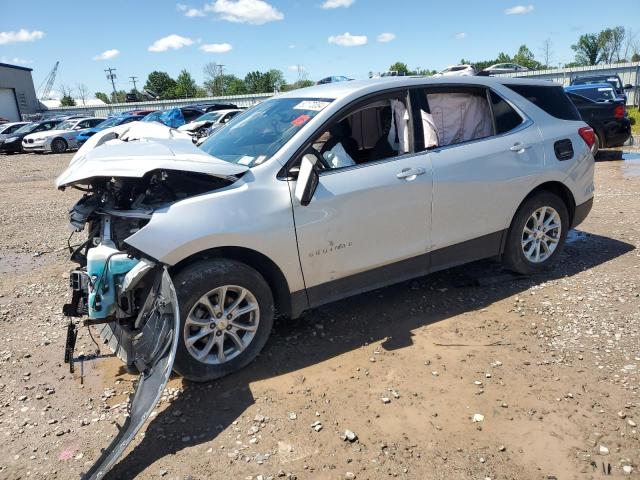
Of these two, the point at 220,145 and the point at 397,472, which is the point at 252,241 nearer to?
the point at 220,145

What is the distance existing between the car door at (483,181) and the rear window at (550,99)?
0.94 ft

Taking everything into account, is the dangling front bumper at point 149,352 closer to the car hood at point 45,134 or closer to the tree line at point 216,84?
the car hood at point 45,134

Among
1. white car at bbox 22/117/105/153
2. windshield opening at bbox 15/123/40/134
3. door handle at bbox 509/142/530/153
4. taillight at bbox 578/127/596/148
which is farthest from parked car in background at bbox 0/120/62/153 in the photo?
taillight at bbox 578/127/596/148

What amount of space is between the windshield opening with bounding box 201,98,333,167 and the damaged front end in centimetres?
32

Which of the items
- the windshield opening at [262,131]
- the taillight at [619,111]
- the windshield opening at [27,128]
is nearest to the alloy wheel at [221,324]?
the windshield opening at [262,131]

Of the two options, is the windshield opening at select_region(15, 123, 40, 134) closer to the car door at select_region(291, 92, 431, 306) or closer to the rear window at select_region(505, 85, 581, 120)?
the car door at select_region(291, 92, 431, 306)

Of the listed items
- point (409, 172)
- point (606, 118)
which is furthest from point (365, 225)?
point (606, 118)

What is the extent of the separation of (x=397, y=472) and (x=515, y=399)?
101 cm

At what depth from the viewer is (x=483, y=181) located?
432cm

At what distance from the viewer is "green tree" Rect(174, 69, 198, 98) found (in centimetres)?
8013

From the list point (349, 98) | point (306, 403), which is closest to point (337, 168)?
point (349, 98)

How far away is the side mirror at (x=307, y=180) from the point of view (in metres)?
3.36

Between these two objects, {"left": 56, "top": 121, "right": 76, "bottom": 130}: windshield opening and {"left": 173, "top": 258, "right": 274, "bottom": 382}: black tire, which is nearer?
{"left": 173, "top": 258, "right": 274, "bottom": 382}: black tire

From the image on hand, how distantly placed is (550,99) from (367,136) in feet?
6.39
